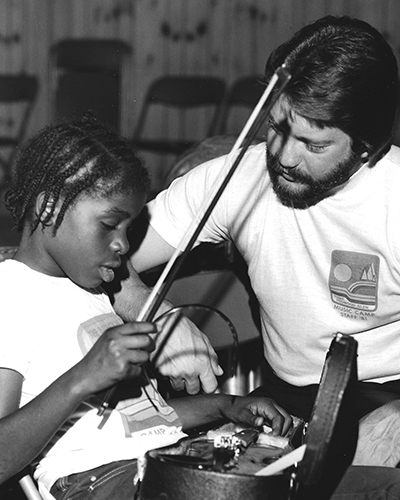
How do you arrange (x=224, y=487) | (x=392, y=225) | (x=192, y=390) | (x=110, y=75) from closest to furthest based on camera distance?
(x=224, y=487) < (x=192, y=390) < (x=392, y=225) < (x=110, y=75)

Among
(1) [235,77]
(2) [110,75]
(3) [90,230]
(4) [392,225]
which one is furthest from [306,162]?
(1) [235,77]

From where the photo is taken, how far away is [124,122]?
499 centimetres

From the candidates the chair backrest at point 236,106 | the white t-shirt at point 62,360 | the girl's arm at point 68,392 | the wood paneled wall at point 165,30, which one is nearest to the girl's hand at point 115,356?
the girl's arm at point 68,392

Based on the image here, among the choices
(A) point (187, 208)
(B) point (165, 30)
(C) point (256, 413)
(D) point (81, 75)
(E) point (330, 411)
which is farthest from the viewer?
(B) point (165, 30)

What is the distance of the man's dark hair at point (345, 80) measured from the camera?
1.51 m

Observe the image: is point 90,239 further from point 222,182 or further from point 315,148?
point 315,148

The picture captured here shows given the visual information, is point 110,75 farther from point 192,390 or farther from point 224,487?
point 224,487

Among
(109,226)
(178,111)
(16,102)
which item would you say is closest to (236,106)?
(178,111)

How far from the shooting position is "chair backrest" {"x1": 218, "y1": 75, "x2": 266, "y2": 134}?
203 inches

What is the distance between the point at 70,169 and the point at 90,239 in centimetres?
13

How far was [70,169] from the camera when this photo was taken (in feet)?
4.37

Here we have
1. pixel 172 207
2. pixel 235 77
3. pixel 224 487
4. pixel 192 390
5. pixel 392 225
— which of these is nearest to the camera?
pixel 224 487

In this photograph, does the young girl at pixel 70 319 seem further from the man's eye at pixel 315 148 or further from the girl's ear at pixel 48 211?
the man's eye at pixel 315 148

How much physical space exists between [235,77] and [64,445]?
4224 mm
